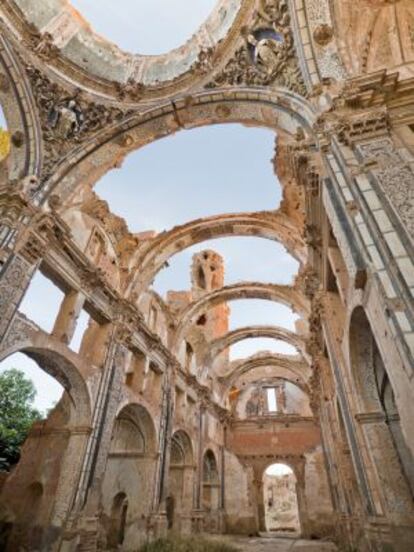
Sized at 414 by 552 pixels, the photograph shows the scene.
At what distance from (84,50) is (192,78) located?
369cm

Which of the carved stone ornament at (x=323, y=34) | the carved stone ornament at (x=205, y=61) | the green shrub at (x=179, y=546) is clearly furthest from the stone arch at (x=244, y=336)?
the carved stone ornament at (x=323, y=34)

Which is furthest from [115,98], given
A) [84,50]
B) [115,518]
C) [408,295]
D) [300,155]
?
[115,518]

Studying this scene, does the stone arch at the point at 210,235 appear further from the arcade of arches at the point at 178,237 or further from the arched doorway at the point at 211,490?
the arched doorway at the point at 211,490

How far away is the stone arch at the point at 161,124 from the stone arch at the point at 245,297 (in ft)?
28.6

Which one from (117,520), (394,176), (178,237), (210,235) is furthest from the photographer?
(210,235)

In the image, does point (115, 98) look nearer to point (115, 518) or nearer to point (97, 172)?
point (97, 172)

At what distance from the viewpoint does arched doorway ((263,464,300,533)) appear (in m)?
26.0

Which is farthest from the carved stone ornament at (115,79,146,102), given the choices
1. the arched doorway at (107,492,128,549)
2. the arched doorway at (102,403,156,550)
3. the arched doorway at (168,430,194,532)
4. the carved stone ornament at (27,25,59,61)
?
the arched doorway at (107,492,128,549)

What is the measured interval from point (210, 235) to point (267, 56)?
24.8 ft

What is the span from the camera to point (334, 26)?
6.82 meters

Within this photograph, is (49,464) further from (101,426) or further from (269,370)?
(269,370)

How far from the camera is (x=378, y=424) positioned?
212 inches

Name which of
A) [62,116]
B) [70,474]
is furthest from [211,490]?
[62,116]

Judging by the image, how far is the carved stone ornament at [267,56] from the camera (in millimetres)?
7461
